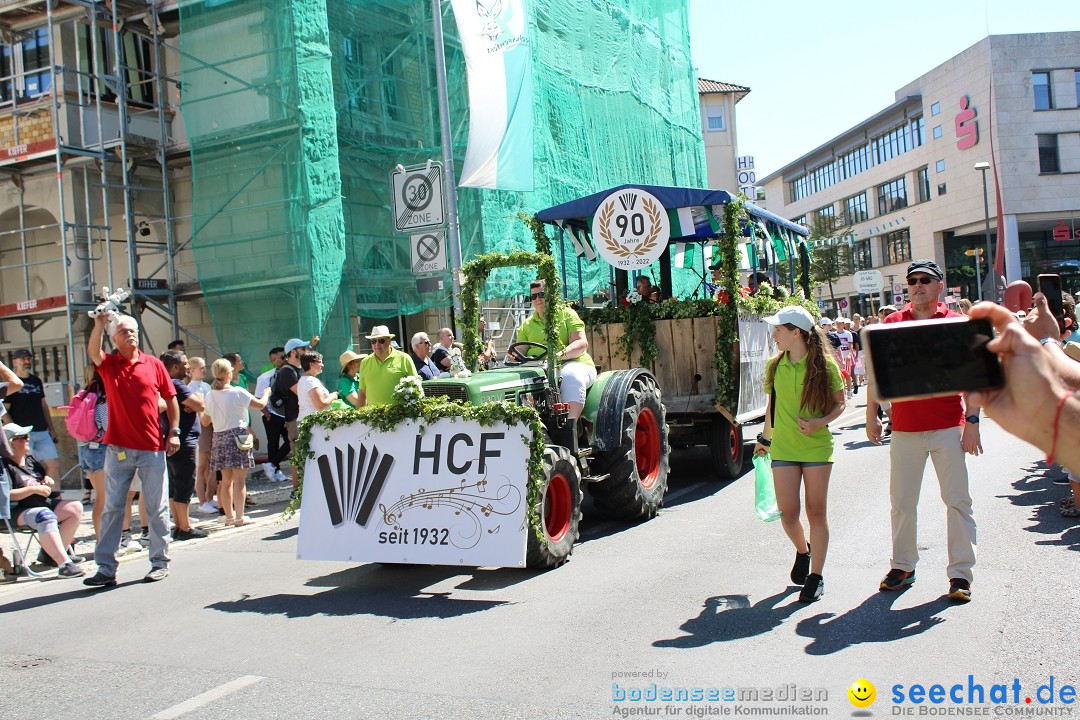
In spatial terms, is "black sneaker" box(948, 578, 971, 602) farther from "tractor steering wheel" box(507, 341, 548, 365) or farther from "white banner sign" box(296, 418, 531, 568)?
"tractor steering wheel" box(507, 341, 548, 365)

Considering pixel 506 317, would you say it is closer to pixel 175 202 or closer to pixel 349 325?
pixel 349 325

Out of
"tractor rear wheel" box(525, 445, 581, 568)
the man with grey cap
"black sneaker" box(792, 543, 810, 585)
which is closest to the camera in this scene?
"black sneaker" box(792, 543, 810, 585)

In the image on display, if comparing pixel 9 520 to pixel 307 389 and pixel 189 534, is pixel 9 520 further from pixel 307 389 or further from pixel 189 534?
pixel 307 389

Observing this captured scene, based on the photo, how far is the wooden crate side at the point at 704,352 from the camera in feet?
33.8

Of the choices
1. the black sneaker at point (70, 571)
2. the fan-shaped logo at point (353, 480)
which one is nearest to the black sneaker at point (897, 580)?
the fan-shaped logo at point (353, 480)

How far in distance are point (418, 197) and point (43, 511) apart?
26.4 feet

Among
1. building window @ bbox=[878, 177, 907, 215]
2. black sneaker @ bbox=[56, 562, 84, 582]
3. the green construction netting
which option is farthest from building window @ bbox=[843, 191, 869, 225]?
black sneaker @ bbox=[56, 562, 84, 582]

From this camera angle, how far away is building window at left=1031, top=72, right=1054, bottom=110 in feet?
162

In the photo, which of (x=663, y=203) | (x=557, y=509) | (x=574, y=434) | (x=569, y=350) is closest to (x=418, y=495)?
(x=557, y=509)

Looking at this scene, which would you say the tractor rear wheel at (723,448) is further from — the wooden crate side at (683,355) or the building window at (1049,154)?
Answer: the building window at (1049,154)

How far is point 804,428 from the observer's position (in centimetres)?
559

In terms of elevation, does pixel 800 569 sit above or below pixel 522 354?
below

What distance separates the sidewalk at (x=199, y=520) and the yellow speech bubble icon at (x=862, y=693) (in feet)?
21.0

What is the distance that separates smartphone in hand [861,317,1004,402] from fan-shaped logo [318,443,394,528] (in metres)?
5.24
